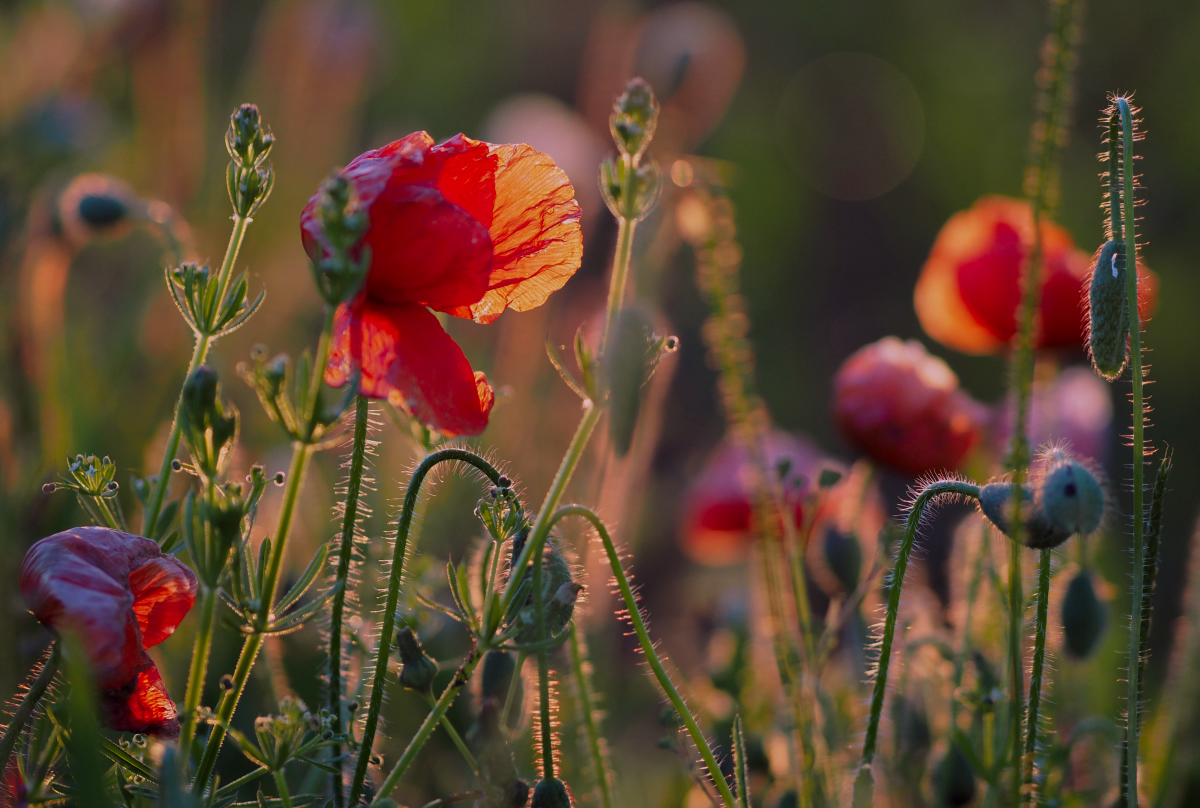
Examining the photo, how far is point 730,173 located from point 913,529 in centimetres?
51

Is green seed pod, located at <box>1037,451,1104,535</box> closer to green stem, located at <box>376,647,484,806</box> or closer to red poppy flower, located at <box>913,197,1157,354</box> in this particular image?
green stem, located at <box>376,647,484,806</box>

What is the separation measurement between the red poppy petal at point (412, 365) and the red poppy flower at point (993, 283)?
66cm

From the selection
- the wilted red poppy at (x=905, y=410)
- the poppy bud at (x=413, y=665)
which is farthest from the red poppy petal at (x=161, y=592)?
the wilted red poppy at (x=905, y=410)

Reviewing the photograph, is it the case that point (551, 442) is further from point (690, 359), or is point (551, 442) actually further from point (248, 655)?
point (690, 359)

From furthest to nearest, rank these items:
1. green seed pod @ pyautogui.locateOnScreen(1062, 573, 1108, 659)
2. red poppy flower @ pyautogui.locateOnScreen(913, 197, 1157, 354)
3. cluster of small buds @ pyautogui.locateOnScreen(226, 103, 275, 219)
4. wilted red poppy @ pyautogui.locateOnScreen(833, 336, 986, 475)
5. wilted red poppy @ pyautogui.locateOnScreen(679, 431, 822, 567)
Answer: wilted red poppy @ pyautogui.locateOnScreen(679, 431, 822, 567), red poppy flower @ pyautogui.locateOnScreen(913, 197, 1157, 354), wilted red poppy @ pyautogui.locateOnScreen(833, 336, 986, 475), green seed pod @ pyautogui.locateOnScreen(1062, 573, 1108, 659), cluster of small buds @ pyautogui.locateOnScreen(226, 103, 275, 219)

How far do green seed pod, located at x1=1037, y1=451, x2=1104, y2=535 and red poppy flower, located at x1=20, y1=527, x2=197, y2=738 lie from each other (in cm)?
41

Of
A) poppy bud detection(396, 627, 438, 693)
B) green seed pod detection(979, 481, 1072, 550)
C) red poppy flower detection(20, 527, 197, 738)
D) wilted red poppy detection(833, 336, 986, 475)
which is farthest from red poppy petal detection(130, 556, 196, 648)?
wilted red poppy detection(833, 336, 986, 475)

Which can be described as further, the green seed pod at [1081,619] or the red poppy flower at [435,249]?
the green seed pod at [1081,619]

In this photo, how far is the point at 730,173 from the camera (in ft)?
3.13

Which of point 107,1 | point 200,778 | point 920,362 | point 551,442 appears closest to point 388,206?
point 200,778

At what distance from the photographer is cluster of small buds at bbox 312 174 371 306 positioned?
40 cm

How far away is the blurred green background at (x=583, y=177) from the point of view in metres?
1.26

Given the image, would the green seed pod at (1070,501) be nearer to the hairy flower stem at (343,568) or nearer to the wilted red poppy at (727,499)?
the hairy flower stem at (343,568)

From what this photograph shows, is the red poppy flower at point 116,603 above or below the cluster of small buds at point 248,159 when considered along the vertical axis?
below
